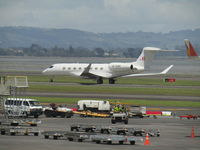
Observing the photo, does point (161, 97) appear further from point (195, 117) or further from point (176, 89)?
point (195, 117)

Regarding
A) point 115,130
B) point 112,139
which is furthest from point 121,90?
point 112,139

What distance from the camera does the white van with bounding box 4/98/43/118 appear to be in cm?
5938

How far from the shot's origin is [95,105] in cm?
6788

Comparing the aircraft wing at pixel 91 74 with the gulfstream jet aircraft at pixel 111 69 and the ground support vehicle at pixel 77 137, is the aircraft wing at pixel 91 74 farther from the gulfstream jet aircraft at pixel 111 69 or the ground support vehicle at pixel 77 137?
the ground support vehicle at pixel 77 137

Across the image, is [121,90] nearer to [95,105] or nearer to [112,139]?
[95,105]

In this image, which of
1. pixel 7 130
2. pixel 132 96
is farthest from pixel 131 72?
pixel 7 130

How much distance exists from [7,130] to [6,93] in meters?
8.21

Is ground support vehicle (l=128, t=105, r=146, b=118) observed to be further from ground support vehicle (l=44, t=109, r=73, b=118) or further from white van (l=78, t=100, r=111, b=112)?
ground support vehicle (l=44, t=109, r=73, b=118)

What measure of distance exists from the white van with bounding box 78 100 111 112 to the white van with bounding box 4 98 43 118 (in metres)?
6.46

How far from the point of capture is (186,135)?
4884cm

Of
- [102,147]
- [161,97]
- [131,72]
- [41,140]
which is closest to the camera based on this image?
[102,147]

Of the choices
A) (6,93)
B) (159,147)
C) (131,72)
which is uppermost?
(131,72)

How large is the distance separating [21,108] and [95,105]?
991 centimetres

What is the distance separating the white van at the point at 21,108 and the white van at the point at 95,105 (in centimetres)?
646
